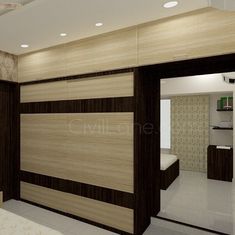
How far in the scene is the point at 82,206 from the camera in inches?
117

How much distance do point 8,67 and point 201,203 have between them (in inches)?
157

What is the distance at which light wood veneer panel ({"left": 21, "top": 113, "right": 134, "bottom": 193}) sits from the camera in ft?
8.61

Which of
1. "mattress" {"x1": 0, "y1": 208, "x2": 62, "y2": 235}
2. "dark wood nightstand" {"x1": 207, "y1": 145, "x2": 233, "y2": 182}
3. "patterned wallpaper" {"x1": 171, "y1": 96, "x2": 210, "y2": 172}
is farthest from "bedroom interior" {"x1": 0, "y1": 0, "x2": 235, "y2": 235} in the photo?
"patterned wallpaper" {"x1": 171, "y1": 96, "x2": 210, "y2": 172}

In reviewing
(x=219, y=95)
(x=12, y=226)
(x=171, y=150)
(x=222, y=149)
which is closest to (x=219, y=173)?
(x=222, y=149)

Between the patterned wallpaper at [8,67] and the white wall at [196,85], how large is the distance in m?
3.08

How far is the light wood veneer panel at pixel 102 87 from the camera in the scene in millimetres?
2586

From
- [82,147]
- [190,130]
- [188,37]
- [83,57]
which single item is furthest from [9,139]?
[190,130]

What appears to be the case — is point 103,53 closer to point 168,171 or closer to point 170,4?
point 170,4

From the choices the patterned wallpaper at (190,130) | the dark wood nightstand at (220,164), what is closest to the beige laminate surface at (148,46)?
the dark wood nightstand at (220,164)

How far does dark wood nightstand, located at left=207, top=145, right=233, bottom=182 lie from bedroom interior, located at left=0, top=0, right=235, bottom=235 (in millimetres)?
712

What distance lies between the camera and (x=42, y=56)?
339 centimetres

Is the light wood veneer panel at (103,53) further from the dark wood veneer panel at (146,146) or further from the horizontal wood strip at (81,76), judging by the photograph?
the dark wood veneer panel at (146,146)

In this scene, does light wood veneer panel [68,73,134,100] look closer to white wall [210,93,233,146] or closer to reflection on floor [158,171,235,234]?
reflection on floor [158,171,235,234]

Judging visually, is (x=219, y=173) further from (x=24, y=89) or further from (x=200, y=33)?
(x=24, y=89)
